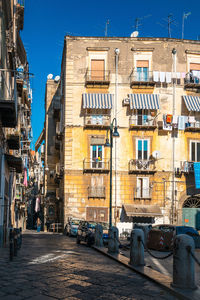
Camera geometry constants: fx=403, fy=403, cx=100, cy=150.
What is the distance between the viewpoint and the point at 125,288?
8.09 meters

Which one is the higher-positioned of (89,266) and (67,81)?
(67,81)

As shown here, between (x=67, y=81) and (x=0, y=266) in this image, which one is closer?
(x=0, y=266)

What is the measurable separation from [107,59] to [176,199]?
Result: 44.6 feet

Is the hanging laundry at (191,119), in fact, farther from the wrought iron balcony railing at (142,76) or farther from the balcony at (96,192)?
the balcony at (96,192)

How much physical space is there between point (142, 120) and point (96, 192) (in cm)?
742

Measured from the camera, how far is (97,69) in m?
35.8

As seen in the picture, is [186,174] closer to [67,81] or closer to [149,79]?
[149,79]

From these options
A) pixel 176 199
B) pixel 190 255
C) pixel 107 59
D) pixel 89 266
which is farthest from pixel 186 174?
pixel 190 255

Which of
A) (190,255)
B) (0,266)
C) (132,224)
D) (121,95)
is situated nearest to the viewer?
(190,255)

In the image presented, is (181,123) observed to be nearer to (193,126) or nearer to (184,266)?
(193,126)

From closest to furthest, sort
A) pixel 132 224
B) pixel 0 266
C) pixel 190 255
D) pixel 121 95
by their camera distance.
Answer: pixel 190 255
pixel 0 266
pixel 132 224
pixel 121 95

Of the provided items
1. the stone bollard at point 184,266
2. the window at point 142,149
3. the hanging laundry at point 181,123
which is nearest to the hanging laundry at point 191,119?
the hanging laundry at point 181,123

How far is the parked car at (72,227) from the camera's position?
3097 centimetres

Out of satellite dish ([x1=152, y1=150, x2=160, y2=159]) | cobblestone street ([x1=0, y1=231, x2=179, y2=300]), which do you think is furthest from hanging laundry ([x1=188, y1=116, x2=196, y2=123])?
cobblestone street ([x1=0, y1=231, x2=179, y2=300])
